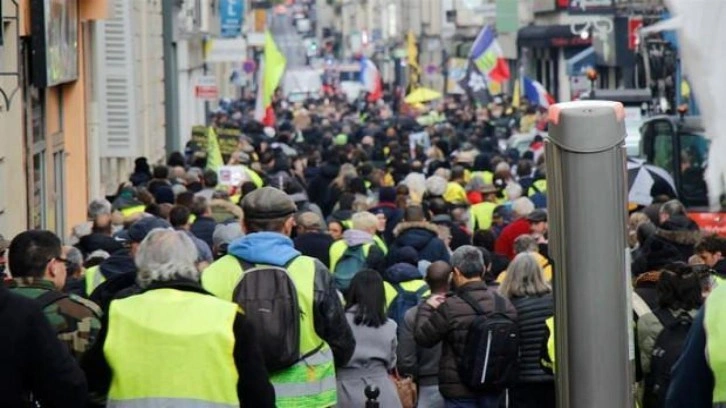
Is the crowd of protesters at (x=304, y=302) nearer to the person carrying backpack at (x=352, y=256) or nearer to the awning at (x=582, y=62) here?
the person carrying backpack at (x=352, y=256)

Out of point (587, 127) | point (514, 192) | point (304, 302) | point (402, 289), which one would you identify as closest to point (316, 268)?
point (304, 302)

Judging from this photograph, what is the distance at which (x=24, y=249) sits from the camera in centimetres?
786

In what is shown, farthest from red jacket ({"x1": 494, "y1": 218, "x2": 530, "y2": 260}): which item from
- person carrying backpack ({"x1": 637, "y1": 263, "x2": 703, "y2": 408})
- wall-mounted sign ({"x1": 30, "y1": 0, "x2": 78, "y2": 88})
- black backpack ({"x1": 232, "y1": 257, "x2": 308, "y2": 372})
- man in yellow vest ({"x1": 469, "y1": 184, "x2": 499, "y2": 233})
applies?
black backpack ({"x1": 232, "y1": 257, "x2": 308, "y2": 372})

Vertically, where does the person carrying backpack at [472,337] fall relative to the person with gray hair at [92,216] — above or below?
below

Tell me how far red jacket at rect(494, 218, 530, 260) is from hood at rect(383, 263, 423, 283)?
3.27m

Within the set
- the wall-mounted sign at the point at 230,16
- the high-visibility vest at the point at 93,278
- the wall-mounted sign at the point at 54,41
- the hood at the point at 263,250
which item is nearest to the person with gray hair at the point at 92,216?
the wall-mounted sign at the point at 54,41

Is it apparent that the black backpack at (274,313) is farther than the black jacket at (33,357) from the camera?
Yes

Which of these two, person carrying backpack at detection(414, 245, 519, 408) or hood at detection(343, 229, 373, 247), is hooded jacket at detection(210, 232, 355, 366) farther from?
hood at detection(343, 229, 373, 247)

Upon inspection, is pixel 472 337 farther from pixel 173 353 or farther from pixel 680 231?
pixel 173 353

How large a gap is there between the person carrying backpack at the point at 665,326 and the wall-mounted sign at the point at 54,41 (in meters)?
9.24

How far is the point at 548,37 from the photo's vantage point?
64438mm

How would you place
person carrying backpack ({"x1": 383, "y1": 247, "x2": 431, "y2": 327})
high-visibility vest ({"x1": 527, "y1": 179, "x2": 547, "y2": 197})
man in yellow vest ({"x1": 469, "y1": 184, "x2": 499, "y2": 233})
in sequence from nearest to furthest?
person carrying backpack ({"x1": 383, "y1": 247, "x2": 431, "y2": 327}), man in yellow vest ({"x1": 469, "y1": 184, "x2": 499, "y2": 233}), high-visibility vest ({"x1": 527, "y1": 179, "x2": 547, "y2": 197})

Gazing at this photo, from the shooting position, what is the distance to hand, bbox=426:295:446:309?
36.1ft

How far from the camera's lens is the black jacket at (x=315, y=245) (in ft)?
47.4
